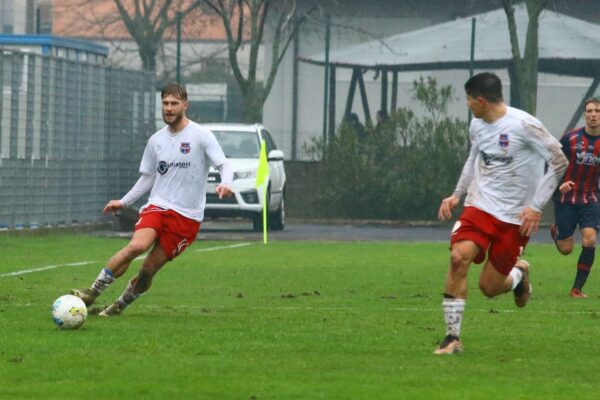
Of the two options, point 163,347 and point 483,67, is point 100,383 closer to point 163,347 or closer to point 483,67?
point 163,347

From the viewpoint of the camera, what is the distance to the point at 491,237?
10961 millimetres

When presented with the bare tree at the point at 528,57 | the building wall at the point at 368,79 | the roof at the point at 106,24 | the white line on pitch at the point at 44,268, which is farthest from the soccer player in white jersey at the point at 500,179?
the roof at the point at 106,24

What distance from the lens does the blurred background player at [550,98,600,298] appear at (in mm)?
16062

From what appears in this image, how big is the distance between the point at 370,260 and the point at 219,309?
25.5ft

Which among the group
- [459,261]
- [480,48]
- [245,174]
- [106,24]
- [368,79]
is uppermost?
[106,24]

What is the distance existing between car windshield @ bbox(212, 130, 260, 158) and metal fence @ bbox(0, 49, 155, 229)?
2150mm

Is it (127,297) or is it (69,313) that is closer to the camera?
(69,313)

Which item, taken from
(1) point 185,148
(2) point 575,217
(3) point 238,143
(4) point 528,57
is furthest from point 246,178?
(1) point 185,148

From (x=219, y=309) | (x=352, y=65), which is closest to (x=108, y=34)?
(x=352, y=65)

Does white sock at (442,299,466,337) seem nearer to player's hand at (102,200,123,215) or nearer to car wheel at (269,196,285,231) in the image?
player's hand at (102,200,123,215)

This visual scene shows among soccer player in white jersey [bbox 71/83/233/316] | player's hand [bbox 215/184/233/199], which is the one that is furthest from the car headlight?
player's hand [bbox 215/184/233/199]

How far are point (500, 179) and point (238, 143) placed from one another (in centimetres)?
1894

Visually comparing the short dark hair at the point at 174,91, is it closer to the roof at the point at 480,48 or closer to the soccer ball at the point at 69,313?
the soccer ball at the point at 69,313

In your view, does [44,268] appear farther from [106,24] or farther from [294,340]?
[106,24]
